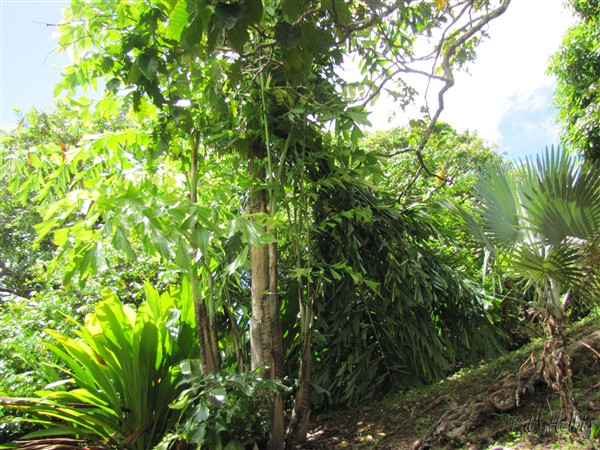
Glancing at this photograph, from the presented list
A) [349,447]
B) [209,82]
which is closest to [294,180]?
[209,82]

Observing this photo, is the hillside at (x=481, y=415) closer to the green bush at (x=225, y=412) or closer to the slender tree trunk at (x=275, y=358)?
the slender tree trunk at (x=275, y=358)

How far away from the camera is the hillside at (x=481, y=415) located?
2299mm

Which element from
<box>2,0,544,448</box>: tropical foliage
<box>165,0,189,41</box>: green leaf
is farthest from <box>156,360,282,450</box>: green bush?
<box>165,0,189,41</box>: green leaf

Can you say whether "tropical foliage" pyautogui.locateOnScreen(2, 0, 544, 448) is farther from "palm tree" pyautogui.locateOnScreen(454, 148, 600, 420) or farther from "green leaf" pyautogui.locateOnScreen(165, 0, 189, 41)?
"palm tree" pyautogui.locateOnScreen(454, 148, 600, 420)

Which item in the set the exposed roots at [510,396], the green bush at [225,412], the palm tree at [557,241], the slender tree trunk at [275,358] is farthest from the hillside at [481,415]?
the green bush at [225,412]

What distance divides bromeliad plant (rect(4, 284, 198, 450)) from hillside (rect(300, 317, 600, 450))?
1.01 metres

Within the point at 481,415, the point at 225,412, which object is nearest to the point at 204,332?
the point at 225,412

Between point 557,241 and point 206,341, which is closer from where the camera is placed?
point 557,241

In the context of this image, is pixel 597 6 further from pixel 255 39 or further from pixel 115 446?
pixel 115 446

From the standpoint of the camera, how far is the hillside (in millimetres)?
2299

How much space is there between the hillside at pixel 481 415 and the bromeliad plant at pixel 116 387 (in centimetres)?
101

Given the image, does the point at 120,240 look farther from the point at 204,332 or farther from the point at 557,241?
the point at 557,241

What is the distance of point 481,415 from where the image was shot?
2.60 meters

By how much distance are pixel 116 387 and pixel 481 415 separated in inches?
87.0
